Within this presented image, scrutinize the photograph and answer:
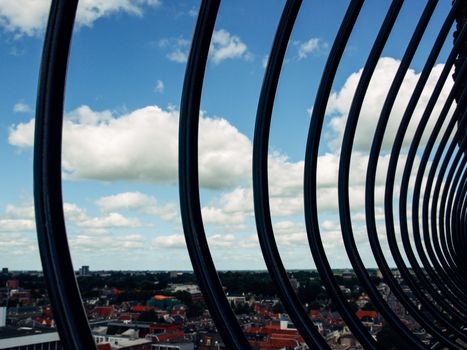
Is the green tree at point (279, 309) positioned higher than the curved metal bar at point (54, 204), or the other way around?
the curved metal bar at point (54, 204)

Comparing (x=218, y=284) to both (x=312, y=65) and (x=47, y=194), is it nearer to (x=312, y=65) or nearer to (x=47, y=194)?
(x=47, y=194)

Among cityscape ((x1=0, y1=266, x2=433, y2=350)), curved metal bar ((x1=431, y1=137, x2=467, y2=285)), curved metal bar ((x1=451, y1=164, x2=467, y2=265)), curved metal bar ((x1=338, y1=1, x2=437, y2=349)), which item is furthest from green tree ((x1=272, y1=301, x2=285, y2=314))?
curved metal bar ((x1=451, y1=164, x2=467, y2=265))

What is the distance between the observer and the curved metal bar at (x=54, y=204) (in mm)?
877

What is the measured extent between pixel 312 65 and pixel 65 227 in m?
2.93

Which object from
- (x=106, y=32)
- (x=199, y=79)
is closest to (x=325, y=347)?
(x=199, y=79)

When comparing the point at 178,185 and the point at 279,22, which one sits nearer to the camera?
the point at 178,185

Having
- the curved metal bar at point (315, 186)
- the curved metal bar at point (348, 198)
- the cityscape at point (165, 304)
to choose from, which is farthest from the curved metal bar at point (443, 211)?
the curved metal bar at point (315, 186)

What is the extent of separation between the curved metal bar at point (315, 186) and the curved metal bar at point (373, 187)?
1.25 meters

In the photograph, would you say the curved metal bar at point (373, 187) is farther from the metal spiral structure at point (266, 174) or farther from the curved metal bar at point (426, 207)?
the curved metal bar at point (426, 207)

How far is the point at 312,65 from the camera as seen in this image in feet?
11.6

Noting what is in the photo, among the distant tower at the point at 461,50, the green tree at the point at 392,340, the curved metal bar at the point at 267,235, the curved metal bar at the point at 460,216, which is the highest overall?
the distant tower at the point at 461,50

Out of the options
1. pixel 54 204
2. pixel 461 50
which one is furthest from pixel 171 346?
pixel 54 204

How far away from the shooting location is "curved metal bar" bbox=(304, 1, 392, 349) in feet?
7.50

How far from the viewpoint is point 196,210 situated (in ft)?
4.68
